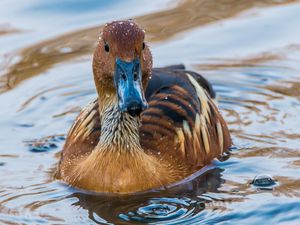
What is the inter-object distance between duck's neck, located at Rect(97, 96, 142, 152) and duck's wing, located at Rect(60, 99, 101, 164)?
1.27 feet

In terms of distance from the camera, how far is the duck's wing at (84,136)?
1083 centimetres

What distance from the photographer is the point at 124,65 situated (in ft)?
31.9

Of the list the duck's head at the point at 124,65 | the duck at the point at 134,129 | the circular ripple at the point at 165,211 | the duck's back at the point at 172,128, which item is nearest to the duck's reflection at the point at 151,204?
the circular ripple at the point at 165,211

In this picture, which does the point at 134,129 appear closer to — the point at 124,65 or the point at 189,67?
the point at 124,65

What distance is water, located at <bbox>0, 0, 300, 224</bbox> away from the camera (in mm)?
9914

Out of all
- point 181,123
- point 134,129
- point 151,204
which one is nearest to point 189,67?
point 181,123

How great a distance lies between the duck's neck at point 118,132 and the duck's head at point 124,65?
237mm

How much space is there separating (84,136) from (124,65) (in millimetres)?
1434

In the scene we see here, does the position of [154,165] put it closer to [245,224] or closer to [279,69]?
[245,224]

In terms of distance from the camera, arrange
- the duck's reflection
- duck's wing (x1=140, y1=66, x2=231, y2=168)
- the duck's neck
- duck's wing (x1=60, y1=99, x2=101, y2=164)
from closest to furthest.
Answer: the duck's reflection, the duck's neck, duck's wing (x1=140, y1=66, x2=231, y2=168), duck's wing (x1=60, y1=99, x2=101, y2=164)

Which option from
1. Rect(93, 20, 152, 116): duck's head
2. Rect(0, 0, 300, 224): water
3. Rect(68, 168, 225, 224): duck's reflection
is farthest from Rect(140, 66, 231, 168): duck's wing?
Rect(93, 20, 152, 116): duck's head

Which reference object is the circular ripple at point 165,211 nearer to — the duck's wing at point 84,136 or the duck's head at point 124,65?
the duck's head at point 124,65

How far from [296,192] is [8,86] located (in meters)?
4.70

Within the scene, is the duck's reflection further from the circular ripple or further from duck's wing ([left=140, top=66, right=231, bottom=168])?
duck's wing ([left=140, top=66, right=231, bottom=168])
